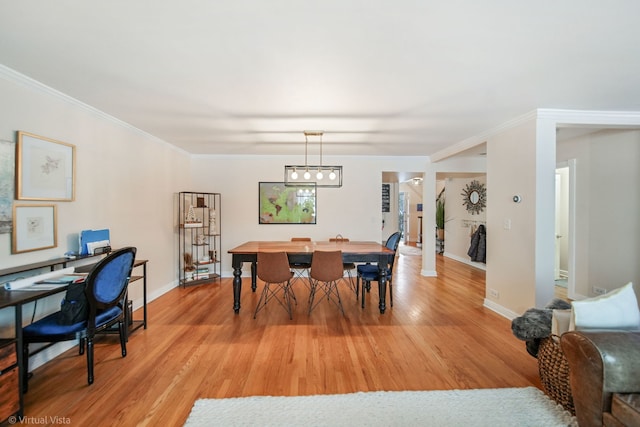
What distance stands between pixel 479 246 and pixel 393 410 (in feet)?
16.4

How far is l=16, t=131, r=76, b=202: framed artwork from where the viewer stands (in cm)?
217

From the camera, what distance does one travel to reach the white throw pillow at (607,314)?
164 cm

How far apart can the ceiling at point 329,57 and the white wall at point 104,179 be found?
20cm

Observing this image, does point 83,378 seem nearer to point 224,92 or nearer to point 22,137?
point 22,137

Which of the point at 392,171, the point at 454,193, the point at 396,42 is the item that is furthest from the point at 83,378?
the point at 454,193

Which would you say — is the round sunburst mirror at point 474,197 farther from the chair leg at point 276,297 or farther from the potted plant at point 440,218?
the chair leg at point 276,297

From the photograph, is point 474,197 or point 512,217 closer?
point 512,217

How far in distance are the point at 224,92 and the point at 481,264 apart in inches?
238

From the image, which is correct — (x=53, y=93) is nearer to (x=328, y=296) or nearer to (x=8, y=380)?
(x=8, y=380)

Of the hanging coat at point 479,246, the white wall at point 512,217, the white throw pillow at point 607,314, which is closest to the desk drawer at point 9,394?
the white throw pillow at point 607,314

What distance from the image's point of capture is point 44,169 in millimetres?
2346

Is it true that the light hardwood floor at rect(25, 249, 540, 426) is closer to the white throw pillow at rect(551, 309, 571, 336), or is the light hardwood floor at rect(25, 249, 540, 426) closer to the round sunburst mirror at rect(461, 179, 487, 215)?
the white throw pillow at rect(551, 309, 571, 336)

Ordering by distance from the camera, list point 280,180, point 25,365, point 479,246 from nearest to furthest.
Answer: point 25,365
point 280,180
point 479,246

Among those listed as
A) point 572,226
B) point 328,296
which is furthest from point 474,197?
point 328,296
